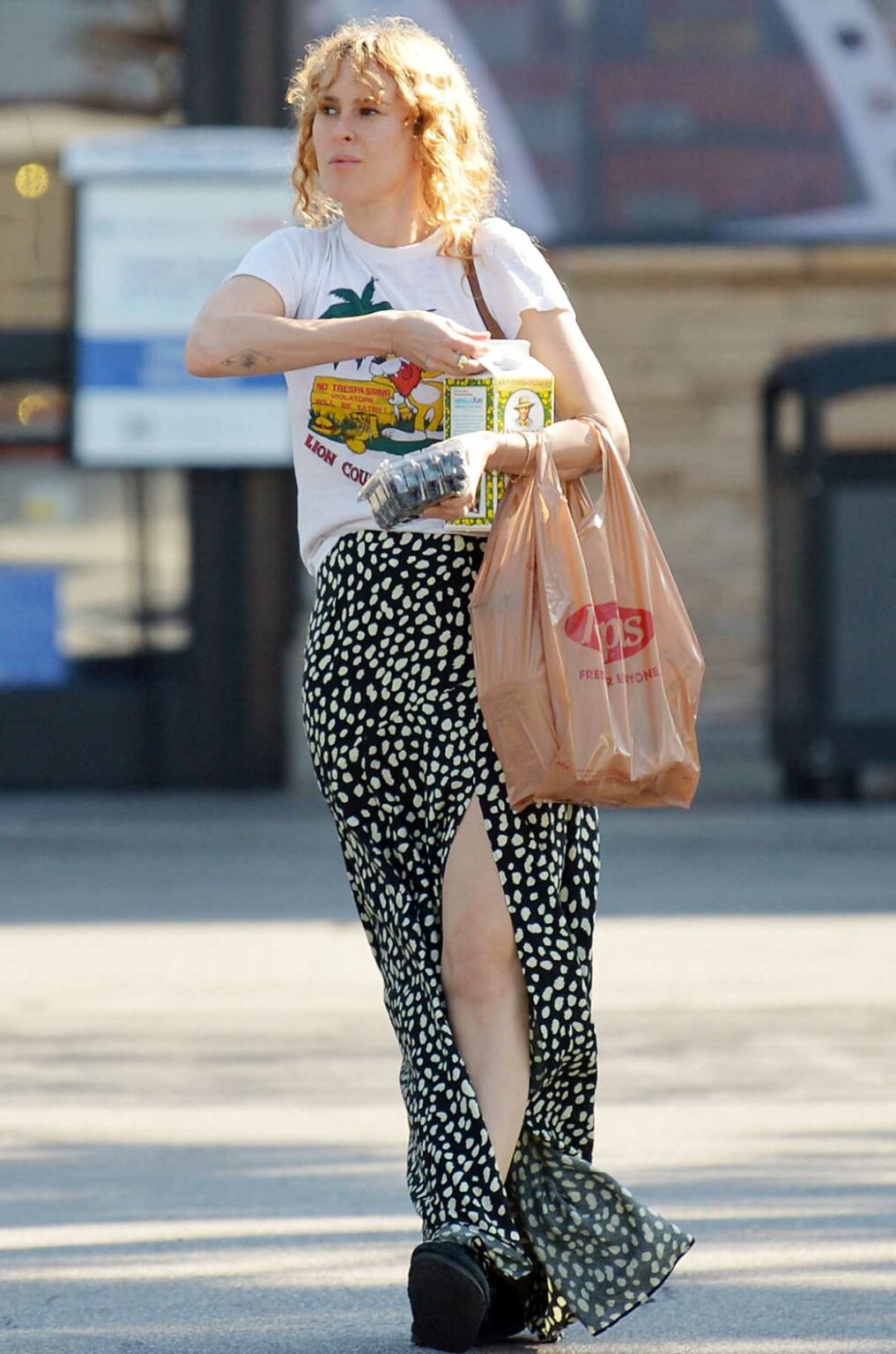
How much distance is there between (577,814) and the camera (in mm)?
3451

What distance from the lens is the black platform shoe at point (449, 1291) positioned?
10.4 feet

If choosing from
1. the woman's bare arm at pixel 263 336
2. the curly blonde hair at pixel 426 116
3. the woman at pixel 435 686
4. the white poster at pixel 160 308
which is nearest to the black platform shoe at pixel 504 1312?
the woman at pixel 435 686

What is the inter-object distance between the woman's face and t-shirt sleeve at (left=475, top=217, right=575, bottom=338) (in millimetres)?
152

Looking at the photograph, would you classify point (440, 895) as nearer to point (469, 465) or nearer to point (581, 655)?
point (581, 655)

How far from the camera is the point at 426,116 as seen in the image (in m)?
3.43

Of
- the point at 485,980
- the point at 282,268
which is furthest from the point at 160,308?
the point at 485,980

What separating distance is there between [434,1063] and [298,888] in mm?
5827

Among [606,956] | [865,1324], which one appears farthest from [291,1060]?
[865,1324]

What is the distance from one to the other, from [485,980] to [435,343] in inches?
33.7

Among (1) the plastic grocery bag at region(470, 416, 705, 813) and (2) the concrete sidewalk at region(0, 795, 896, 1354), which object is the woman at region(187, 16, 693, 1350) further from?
(2) the concrete sidewalk at region(0, 795, 896, 1354)

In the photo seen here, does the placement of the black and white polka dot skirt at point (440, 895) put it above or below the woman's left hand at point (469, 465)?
below

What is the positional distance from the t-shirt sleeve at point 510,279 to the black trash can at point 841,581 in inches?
333

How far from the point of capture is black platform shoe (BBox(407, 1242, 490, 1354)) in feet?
10.4

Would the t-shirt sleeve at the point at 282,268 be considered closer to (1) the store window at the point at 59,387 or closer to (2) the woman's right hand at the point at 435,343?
(2) the woman's right hand at the point at 435,343
